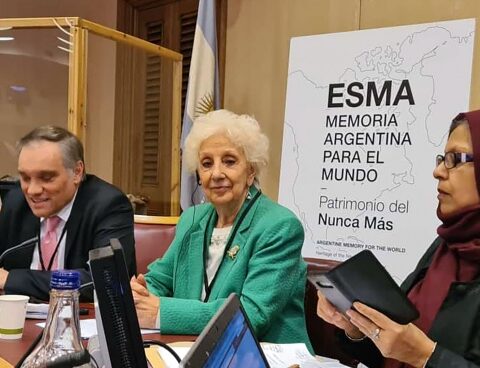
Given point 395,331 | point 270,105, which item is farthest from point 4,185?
point 395,331

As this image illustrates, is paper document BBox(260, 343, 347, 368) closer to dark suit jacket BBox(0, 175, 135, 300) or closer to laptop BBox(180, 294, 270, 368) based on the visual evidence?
laptop BBox(180, 294, 270, 368)

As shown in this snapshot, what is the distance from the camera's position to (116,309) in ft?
Result: 2.28

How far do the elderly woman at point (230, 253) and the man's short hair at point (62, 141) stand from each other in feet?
1.24

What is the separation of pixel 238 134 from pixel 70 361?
1.19 meters

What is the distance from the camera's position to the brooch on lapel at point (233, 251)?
1673 millimetres

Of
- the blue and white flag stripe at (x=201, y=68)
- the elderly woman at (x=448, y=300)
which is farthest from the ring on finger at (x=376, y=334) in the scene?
the blue and white flag stripe at (x=201, y=68)

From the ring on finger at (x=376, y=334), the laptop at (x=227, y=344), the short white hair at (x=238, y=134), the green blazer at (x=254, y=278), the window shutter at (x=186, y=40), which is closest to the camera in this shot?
the laptop at (x=227, y=344)

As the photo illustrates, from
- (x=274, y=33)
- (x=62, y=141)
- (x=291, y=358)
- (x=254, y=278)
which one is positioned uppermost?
(x=274, y=33)

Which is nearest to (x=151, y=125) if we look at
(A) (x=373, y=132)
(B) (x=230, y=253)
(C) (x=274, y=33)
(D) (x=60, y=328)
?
(C) (x=274, y=33)

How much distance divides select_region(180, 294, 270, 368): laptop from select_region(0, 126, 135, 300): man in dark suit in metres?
1.05

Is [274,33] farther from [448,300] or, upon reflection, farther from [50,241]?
[448,300]

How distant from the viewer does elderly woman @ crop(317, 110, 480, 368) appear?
115 centimetres

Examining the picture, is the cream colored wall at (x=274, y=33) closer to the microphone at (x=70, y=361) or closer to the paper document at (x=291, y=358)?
the paper document at (x=291, y=358)

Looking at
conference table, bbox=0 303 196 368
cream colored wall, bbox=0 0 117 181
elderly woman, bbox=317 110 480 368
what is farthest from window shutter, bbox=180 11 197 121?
elderly woman, bbox=317 110 480 368
